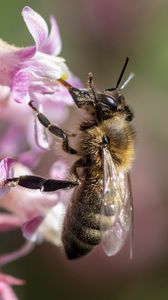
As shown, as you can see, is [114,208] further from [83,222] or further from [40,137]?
[40,137]

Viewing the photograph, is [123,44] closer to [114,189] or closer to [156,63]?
[156,63]

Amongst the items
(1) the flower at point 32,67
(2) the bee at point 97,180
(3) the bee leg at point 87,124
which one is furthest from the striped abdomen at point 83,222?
(1) the flower at point 32,67

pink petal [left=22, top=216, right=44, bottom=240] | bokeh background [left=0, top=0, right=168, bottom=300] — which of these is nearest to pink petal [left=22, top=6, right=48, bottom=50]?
pink petal [left=22, top=216, right=44, bottom=240]

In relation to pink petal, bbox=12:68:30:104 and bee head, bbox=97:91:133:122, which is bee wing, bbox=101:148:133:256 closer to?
bee head, bbox=97:91:133:122

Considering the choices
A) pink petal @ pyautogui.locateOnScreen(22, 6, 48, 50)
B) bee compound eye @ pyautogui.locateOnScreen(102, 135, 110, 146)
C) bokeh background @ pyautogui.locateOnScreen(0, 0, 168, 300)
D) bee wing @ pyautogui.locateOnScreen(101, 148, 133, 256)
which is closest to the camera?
pink petal @ pyautogui.locateOnScreen(22, 6, 48, 50)

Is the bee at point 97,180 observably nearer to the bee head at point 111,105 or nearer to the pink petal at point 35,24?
the bee head at point 111,105
